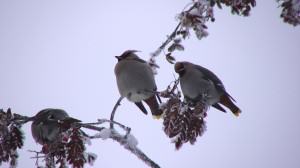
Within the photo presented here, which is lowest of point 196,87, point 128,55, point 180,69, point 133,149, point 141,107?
point 133,149

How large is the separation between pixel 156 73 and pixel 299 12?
66.7 inches

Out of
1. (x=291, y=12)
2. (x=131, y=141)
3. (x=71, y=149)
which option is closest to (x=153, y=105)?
(x=131, y=141)

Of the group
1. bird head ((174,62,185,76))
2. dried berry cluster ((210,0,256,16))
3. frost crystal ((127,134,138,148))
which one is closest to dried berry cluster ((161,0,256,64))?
dried berry cluster ((210,0,256,16))

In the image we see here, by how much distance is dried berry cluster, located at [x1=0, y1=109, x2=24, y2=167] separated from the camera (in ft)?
7.01

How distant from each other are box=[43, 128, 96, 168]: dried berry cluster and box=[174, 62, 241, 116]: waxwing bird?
1254mm

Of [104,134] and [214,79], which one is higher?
[214,79]

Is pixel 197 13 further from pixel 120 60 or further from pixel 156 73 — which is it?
pixel 120 60

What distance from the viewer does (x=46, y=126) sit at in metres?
3.04

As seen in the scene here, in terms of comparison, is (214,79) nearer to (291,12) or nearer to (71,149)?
(291,12)

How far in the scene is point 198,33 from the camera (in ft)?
6.54

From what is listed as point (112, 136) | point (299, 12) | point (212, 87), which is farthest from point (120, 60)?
point (299, 12)

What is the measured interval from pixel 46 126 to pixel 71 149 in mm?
1213

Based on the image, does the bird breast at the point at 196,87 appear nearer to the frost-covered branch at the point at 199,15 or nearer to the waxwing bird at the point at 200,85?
the waxwing bird at the point at 200,85

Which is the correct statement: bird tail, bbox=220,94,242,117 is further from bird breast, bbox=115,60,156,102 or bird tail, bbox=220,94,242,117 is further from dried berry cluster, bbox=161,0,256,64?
dried berry cluster, bbox=161,0,256,64
